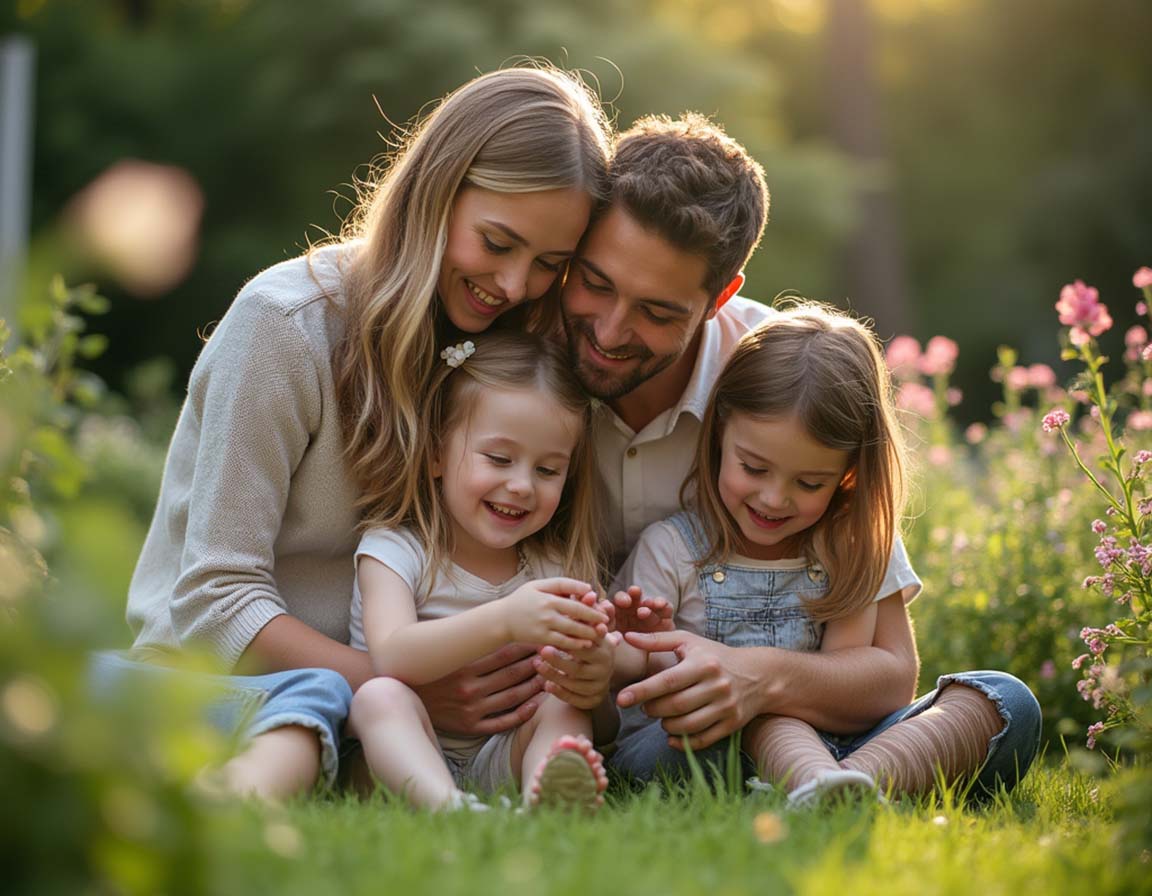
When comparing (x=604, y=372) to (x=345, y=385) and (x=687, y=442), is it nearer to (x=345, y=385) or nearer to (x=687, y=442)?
(x=687, y=442)

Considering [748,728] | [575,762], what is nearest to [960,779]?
[748,728]

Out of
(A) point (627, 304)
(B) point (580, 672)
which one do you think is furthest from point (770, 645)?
(A) point (627, 304)

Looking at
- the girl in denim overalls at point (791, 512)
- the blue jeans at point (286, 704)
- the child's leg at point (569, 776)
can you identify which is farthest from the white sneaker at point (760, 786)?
the blue jeans at point (286, 704)

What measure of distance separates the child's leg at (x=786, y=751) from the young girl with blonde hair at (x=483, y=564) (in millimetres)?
393

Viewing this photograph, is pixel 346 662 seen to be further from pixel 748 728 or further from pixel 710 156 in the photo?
pixel 710 156

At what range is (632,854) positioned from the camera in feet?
6.38

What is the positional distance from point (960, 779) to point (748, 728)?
489mm

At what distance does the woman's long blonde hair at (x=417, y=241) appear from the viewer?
298 centimetres

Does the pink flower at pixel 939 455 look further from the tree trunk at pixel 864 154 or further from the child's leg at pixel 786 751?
the tree trunk at pixel 864 154

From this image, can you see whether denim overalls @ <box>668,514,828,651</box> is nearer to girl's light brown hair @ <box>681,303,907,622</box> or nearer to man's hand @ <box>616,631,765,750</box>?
girl's light brown hair @ <box>681,303,907,622</box>

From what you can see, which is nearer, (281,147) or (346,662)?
(346,662)

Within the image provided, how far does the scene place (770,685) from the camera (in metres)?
2.88


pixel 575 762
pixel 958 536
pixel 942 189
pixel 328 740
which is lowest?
pixel 328 740

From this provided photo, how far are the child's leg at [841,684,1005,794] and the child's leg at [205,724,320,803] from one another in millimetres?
1132
